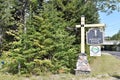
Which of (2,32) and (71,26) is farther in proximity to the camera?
(2,32)

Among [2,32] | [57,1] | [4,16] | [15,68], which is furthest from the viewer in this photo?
[2,32]

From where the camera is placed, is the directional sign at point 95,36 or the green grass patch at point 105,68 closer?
the directional sign at point 95,36

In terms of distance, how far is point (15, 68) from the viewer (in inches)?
589

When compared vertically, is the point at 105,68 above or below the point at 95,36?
below

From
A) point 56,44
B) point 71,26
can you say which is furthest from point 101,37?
point 71,26

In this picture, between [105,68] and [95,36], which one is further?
[105,68]

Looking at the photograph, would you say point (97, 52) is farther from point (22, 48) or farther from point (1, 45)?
point (1, 45)

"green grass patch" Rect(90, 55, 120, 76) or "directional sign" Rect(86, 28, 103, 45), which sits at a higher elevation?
"directional sign" Rect(86, 28, 103, 45)

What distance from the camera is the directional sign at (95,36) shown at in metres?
14.0

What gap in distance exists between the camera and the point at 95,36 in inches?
559

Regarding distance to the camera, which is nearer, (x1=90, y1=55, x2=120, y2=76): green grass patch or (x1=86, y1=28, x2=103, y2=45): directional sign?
(x1=86, y1=28, x2=103, y2=45): directional sign

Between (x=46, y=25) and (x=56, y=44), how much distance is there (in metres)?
1.21

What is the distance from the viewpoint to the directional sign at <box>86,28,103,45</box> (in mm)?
14000

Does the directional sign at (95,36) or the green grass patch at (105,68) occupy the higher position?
the directional sign at (95,36)
